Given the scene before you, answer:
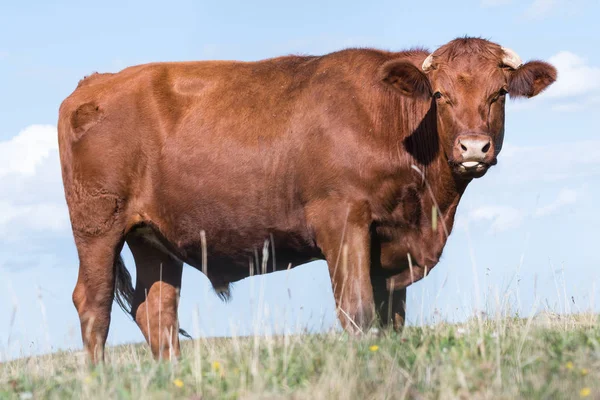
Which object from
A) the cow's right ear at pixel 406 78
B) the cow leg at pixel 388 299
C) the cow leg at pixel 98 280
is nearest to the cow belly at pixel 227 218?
the cow leg at pixel 98 280

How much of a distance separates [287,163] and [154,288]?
2.64m

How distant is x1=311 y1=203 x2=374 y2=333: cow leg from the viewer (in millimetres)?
7746

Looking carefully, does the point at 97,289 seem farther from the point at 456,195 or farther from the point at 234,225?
the point at 456,195

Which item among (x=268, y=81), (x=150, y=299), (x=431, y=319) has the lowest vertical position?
(x=431, y=319)

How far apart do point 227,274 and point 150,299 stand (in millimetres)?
1250

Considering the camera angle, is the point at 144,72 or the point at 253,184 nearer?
the point at 253,184

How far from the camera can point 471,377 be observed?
4660 millimetres

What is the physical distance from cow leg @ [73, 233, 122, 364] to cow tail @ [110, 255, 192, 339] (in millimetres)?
461

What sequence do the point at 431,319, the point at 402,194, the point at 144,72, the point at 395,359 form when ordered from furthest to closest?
the point at 144,72
the point at 402,194
the point at 431,319
the point at 395,359

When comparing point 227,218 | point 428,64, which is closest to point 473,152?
point 428,64

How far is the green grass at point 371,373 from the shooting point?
456cm

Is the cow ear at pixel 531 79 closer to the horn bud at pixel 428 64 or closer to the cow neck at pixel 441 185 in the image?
the horn bud at pixel 428 64

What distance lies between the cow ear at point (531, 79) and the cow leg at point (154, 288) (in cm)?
447

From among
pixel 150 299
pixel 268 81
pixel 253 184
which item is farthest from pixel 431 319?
pixel 150 299
